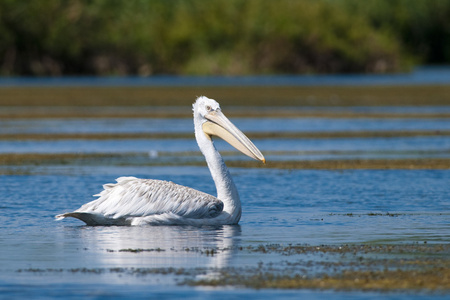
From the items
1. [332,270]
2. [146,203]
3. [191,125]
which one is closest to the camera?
[332,270]

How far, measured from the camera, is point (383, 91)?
4344cm

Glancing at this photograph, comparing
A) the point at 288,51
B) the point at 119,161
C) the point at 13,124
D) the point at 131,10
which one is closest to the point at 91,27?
the point at 131,10

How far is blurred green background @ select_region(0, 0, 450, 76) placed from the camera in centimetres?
6675

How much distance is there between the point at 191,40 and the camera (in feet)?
225

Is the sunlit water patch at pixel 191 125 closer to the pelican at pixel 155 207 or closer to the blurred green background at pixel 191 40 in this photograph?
the pelican at pixel 155 207

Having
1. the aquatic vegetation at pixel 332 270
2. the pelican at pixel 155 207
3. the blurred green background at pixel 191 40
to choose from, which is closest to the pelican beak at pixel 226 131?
the pelican at pixel 155 207

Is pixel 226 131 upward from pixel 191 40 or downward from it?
downward

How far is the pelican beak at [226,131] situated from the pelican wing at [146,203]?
2.57 feet

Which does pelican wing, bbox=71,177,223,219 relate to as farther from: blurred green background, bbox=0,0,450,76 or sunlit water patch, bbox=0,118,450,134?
blurred green background, bbox=0,0,450,76

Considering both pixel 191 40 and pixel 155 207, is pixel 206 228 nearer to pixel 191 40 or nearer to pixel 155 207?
pixel 155 207

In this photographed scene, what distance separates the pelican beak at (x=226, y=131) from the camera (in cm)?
1094

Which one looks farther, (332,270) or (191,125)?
(191,125)

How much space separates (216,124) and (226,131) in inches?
5.3

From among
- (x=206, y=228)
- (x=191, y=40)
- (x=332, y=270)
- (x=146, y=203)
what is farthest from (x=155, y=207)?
(x=191, y=40)
